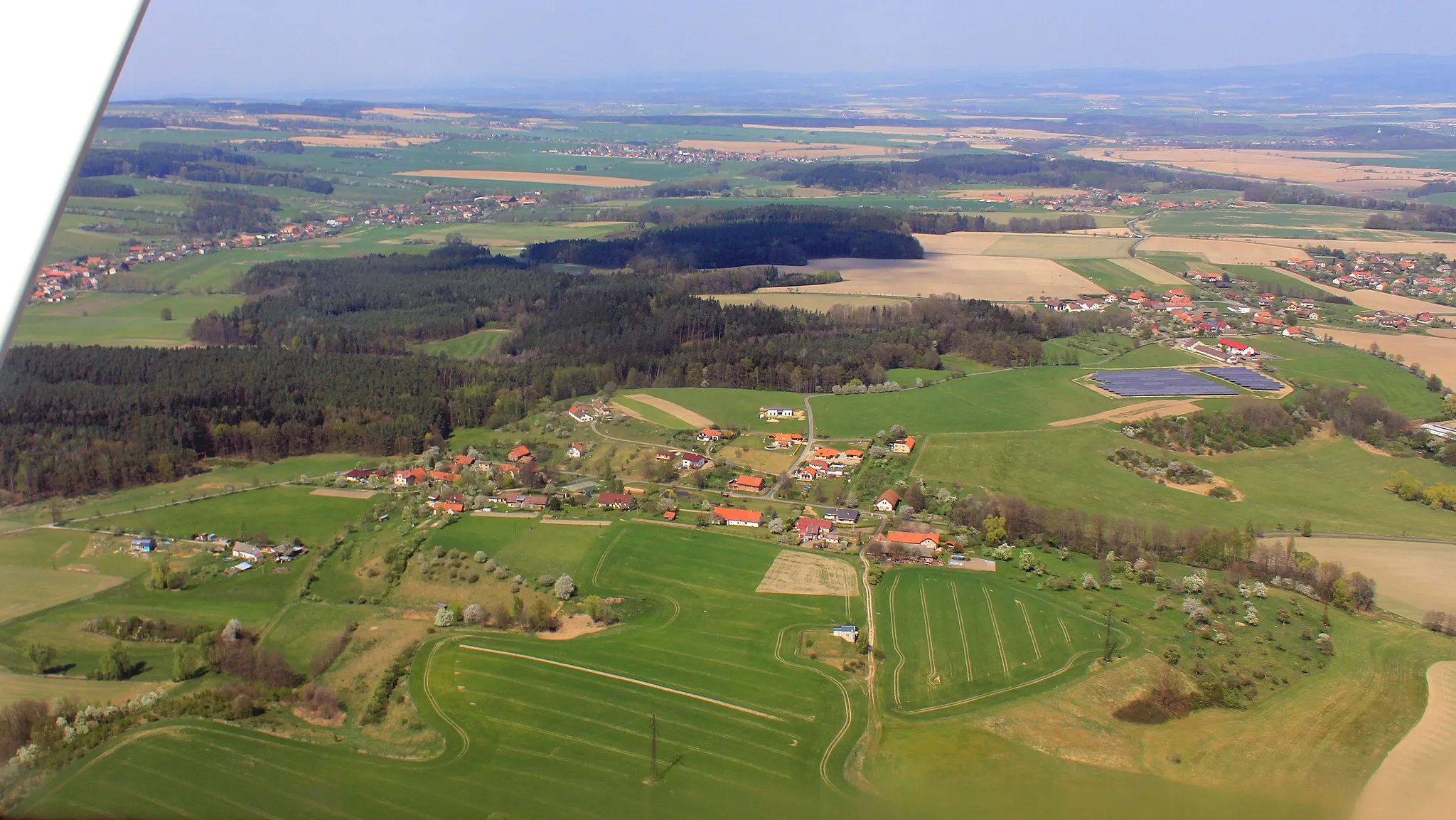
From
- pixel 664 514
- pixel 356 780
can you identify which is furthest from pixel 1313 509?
pixel 356 780

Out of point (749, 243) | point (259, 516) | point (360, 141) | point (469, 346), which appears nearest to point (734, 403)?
point (469, 346)

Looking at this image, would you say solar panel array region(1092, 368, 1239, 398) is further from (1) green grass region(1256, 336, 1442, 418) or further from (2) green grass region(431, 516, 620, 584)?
(2) green grass region(431, 516, 620, 584)

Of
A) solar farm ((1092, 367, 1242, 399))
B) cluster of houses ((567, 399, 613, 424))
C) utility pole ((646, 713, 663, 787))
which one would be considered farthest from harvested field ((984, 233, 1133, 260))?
utility pole ((646, 713, 663, 787))

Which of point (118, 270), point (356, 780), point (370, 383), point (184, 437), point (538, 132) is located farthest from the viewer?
point (538, 132)

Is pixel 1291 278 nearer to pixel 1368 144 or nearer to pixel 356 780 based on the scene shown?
pixel 356 780

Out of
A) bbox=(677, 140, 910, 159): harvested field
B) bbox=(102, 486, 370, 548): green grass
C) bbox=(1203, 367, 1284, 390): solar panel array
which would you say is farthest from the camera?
bbox=(677, 140, 910, 159): harvested field

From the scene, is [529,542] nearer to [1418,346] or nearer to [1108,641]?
[1108,641]
